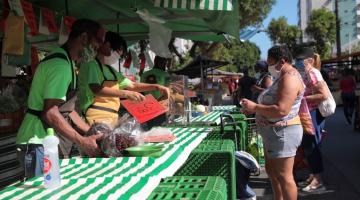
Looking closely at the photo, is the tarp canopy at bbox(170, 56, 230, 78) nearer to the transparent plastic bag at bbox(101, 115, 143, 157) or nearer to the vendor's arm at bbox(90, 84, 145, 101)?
the vendor's arm at bbox(90, 84, 145, 101)

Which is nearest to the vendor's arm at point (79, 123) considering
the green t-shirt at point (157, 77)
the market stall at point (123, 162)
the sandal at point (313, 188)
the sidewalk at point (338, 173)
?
the market stall at point (123, 162)

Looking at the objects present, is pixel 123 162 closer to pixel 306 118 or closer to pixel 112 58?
pixel 112 58

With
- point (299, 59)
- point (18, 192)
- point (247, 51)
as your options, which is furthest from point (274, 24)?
point (18, 192)

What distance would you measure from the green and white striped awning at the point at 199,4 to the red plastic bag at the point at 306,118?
1482mm

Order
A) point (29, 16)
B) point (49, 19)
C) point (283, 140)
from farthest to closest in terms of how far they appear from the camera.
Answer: point (49, 19)
point (29, 16)
point (283, 140)

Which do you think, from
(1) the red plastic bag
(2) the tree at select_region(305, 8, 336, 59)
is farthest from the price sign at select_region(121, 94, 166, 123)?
(2) the tree at select_region(305, 8, 336, 59)

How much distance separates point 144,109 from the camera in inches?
144

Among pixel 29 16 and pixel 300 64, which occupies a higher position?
pixel 29 16

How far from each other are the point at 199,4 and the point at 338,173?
3.72 metres

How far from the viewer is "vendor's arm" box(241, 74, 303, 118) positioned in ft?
13.9

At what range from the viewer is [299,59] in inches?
242

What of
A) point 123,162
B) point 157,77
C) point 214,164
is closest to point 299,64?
point 157,77

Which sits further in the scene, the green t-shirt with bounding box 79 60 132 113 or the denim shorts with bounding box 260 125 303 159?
the denim shorts with bounding box 260 125 303 159

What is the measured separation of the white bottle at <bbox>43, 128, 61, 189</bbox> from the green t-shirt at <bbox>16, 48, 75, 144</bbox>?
2.13ft
